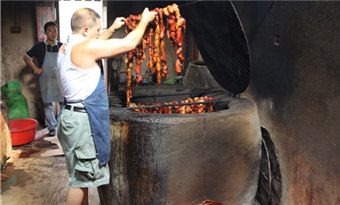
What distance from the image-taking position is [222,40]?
12.4 ft

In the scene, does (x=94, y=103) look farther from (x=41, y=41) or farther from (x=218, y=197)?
(x=41, y=41)

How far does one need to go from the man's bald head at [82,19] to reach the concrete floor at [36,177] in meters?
2.41

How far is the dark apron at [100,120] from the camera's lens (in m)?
2.74

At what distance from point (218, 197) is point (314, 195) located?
3.46ft

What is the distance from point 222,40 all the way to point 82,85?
193cm

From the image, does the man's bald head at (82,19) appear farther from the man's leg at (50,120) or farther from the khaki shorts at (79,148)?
the man's leg at (50,120)

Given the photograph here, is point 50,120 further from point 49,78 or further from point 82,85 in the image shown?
point 82,85

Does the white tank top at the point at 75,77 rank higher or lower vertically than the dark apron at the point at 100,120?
higher

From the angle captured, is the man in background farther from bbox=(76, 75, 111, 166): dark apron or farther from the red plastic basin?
bbox=(76, 75, 111, 166): dark apron

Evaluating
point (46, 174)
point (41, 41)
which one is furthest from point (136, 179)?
point (41, 41)

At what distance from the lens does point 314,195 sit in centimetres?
320

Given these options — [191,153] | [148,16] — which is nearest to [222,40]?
[148,16]

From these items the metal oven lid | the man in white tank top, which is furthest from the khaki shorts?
the metal oven lid

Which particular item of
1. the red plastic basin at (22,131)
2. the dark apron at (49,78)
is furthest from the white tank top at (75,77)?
the dark apron at (49,78)
